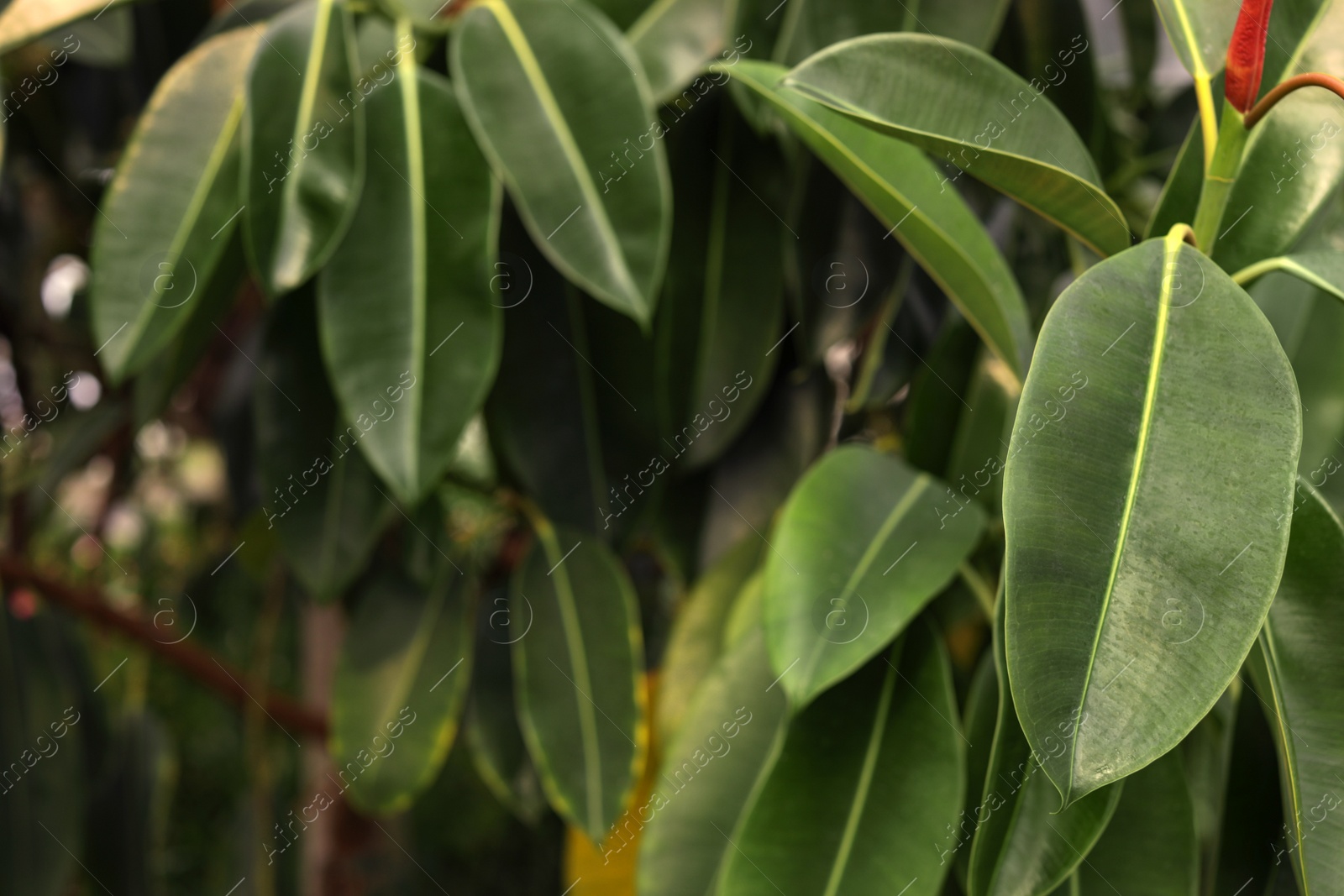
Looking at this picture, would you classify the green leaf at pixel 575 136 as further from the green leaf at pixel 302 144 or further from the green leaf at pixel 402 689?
the green leaf at pixel 402 689

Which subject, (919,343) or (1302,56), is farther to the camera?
(919,343)

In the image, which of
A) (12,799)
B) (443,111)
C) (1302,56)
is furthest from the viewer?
(12,799)

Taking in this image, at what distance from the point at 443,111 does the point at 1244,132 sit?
0.45 meters

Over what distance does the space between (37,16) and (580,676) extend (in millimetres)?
533

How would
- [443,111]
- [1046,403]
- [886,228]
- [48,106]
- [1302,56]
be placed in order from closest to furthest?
1. [1046,403]
2. [1302,56]
3. [443,111]
4. [886,228]
5. [48,106]

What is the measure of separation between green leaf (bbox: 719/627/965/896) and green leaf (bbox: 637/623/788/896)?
5 centimetres

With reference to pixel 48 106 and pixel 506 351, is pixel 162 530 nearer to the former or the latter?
pixel 48 106

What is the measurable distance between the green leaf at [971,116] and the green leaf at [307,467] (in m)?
0.43

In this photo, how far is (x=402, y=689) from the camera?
785 mm

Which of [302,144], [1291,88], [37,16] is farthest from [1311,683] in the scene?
[37,16]

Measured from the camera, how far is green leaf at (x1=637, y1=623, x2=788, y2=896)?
0.56m

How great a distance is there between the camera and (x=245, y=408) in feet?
3.08

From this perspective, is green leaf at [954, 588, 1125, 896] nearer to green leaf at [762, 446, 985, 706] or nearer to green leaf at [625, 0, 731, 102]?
green leaf at [762, 446, 985, 706]

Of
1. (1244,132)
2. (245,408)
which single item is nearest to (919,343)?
(1244,132)
